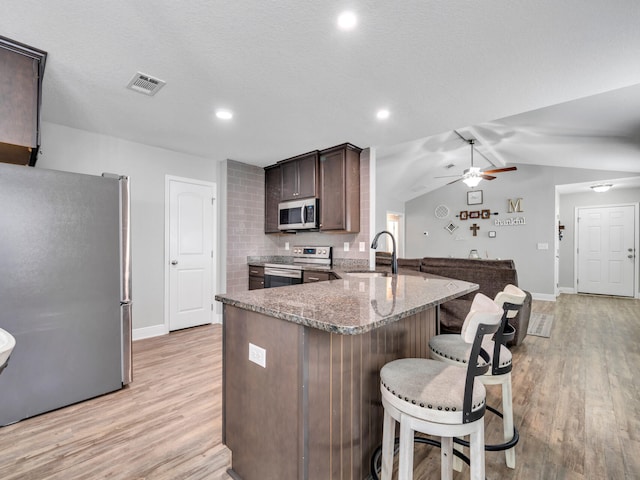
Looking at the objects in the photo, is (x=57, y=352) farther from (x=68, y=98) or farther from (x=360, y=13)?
(x=360, y=13)

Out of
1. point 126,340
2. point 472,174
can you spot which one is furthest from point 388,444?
point 472,174

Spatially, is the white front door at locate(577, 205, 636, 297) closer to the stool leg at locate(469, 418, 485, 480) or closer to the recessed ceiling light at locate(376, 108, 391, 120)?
the recessed ceiling light at locate(376, 108, 391, 120)

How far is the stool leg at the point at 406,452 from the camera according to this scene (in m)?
1.07

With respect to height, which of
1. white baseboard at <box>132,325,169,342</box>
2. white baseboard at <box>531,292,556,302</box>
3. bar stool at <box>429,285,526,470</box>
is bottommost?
white baseboard at <box>531,292,556,302</box>

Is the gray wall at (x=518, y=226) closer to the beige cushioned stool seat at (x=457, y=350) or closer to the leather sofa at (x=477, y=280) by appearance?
the leather sofa at (x=477, y=280)

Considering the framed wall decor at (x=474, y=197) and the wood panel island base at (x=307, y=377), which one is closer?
the wood panel island base at (x=307, y=377)

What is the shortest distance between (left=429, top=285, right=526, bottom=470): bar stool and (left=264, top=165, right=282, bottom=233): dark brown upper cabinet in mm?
3430

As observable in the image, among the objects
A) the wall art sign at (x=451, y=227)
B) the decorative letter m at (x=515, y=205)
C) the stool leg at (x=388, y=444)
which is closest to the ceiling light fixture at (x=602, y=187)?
the decorative letter m at (x=515, y=205)

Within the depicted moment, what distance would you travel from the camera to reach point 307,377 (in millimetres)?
1139

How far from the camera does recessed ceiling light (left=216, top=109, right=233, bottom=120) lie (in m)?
2.76

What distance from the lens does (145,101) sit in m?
2.56

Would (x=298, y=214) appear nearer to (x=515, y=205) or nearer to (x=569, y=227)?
(x=515, y=205)

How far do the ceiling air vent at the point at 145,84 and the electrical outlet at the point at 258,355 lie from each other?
2.11m

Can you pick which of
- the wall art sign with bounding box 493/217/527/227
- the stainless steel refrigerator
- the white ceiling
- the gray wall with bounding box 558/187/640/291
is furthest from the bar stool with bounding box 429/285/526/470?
the gray wall with bounding box 558/187/640/291
